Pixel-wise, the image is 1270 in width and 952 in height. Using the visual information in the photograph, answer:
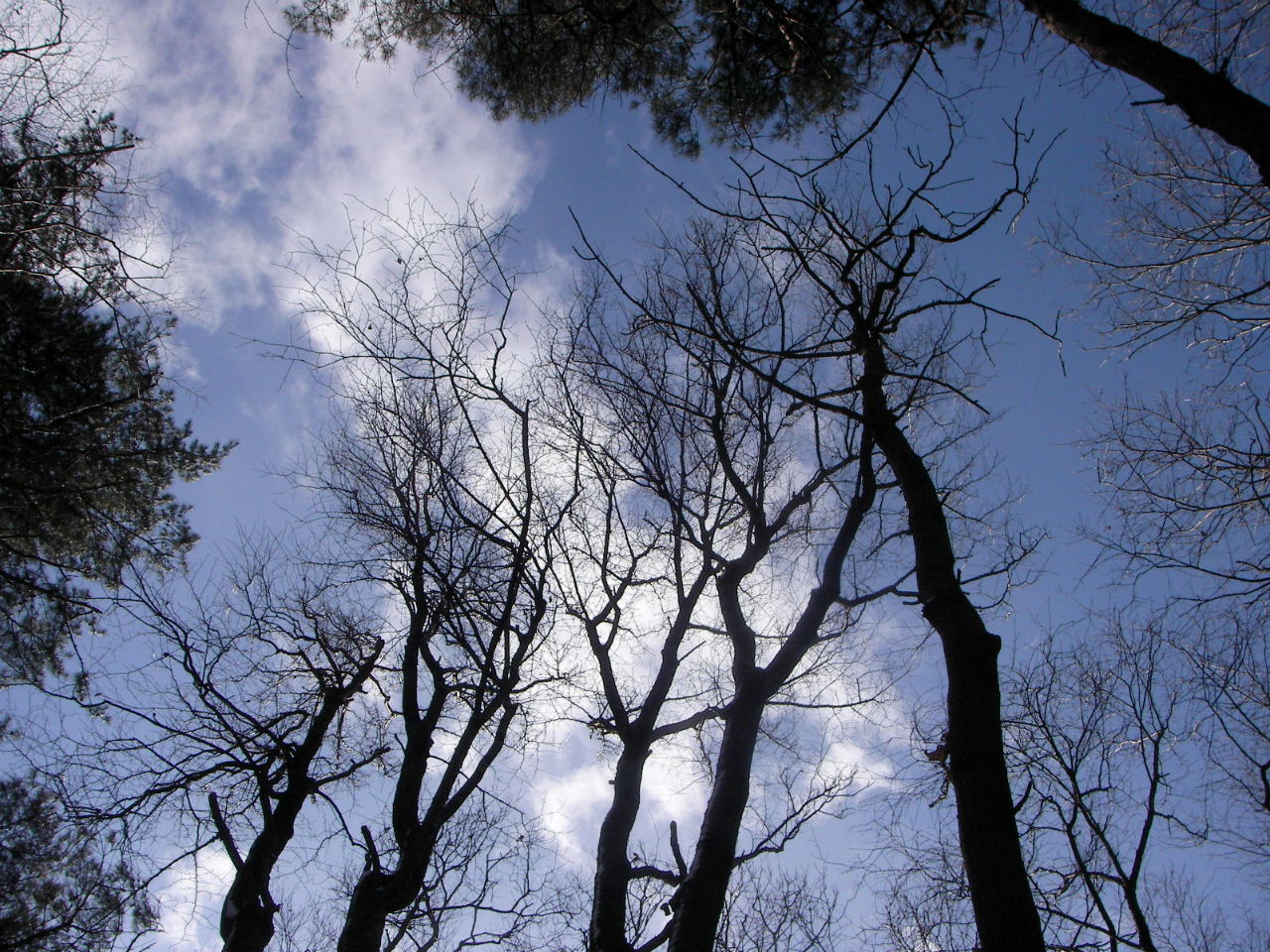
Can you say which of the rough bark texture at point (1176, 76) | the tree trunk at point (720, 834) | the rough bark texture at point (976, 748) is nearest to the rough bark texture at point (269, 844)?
the tree trunk at point (720, 834)

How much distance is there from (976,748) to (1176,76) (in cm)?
316

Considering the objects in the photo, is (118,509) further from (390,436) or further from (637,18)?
(637,18)

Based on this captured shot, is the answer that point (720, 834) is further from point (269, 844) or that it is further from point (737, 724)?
point (269, 844)

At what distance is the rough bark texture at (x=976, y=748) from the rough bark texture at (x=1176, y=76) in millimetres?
1788

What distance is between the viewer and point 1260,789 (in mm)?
7102

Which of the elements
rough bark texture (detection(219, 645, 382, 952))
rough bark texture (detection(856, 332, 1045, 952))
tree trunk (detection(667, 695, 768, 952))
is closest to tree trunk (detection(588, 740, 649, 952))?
tree trunk (detection(667, 695, 768, 952))

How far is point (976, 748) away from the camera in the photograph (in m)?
2.50

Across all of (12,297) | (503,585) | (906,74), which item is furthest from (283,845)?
(906,74)

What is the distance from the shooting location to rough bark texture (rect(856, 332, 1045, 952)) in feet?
7.29

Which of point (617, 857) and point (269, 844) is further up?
point (269, 844)

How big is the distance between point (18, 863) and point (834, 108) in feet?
44.0

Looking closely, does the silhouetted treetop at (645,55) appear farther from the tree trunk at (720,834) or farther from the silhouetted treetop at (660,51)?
the tree trunk at (720,834)

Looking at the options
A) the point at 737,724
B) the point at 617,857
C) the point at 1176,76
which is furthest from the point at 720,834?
the point at 1176,76

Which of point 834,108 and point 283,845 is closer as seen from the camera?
point 834,108
